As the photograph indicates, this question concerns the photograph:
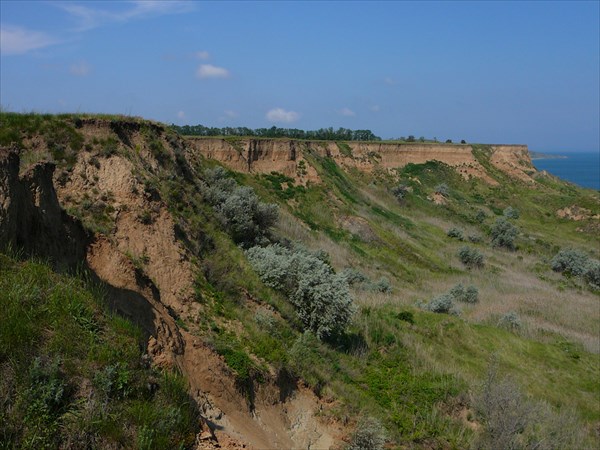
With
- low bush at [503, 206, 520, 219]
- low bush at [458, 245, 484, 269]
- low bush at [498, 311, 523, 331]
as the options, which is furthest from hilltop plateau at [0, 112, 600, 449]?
low bush at [503, 206, 520, 219]

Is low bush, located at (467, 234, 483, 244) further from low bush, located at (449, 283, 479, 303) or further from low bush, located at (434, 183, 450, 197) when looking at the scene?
low bush, located at (449, 283, 479, 303)

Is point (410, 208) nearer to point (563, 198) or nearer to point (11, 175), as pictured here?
point (563, 198)

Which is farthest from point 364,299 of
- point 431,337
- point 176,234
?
point 176,234

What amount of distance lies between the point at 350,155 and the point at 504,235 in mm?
18704

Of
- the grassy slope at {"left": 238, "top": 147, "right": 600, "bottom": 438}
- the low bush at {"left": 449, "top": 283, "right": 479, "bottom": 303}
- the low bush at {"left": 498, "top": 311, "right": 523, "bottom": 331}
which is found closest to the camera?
the grassy slope at {"left": 238, "top": 147, "right": 600, "bottom": 438}

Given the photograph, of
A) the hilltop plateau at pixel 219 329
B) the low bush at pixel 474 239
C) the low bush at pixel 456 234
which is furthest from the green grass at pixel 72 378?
the low bush at pixel 474 239

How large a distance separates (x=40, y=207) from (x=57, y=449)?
517cm

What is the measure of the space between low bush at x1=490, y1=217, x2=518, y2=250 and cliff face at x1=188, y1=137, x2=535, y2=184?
Result: 51.0ft

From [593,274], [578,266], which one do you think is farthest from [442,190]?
[593,274]

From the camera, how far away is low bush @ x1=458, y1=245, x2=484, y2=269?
3541cm

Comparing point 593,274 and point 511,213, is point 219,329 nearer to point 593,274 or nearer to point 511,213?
point 593,274

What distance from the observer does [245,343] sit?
11070 millimetres

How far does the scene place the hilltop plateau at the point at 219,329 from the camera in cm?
511

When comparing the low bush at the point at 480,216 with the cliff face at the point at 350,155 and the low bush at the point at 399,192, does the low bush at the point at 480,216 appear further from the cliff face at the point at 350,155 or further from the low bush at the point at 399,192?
the cliff face at the point at 350,155
